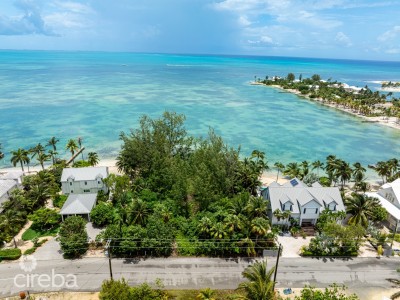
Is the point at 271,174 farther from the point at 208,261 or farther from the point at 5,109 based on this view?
the point at 5,109

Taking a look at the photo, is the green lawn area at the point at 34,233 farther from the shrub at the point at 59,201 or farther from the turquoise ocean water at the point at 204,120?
the turquoise ocean water at the point at 204,120

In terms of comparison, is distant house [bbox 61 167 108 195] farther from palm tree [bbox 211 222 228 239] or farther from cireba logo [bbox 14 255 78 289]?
palm tree [bbox 211 222 228 239]

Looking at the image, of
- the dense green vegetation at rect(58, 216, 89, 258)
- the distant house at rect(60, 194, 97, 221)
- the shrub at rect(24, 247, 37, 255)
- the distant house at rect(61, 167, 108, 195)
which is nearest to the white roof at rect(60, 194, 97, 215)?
the distant house at rect(60, 194, 97, 221)

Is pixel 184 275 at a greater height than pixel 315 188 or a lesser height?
lesser

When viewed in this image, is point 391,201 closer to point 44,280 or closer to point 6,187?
point 44,280

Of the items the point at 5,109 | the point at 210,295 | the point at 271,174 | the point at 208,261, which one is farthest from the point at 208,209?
the point at 5,109
